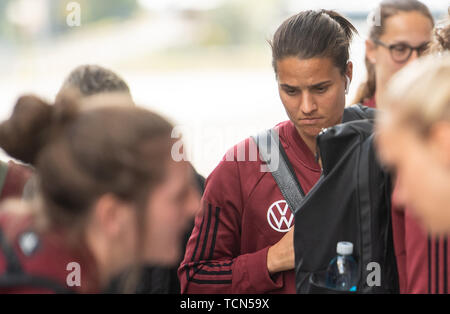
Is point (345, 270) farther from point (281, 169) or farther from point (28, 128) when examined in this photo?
point (28, 128)

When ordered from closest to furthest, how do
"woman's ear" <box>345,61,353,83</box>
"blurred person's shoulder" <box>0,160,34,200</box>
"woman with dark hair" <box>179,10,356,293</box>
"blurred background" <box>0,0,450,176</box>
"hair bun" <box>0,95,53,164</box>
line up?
"hair bun" <box>0,95,53,164</box> < "blurred person's shoulder" <box>0,160,34,200</box> < "woman with dark hair" <box>179,10,356,293</box> < "woman's ear" <box>345,61,353,83</box> < "blurred background" <box>0,0,450,176</box>

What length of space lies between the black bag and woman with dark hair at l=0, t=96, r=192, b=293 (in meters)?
0.56

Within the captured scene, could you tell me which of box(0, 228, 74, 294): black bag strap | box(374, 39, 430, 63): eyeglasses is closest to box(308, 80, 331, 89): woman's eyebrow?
box(0, 228, 74, 294): black bag strap

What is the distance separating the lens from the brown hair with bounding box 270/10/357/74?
246 cm

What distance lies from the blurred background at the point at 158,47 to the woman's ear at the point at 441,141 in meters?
17.2

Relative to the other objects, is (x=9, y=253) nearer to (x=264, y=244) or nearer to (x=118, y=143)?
(x=118, y=143)

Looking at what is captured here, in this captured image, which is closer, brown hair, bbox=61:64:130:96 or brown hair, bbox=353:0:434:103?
brown hair, bbox=61:64:130:96

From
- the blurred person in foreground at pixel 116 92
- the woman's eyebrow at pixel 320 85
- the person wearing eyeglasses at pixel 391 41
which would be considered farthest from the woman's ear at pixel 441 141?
the person wearing eyeglasses at pixel 391 41

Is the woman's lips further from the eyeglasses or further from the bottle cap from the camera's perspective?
the eyeglasses

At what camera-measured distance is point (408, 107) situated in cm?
138

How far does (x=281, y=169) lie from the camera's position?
7.83 ft

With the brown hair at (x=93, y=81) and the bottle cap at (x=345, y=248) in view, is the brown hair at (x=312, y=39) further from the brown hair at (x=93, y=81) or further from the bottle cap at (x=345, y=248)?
the bottle cap at (x=345, y=248)

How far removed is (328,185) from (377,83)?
1.93 m
